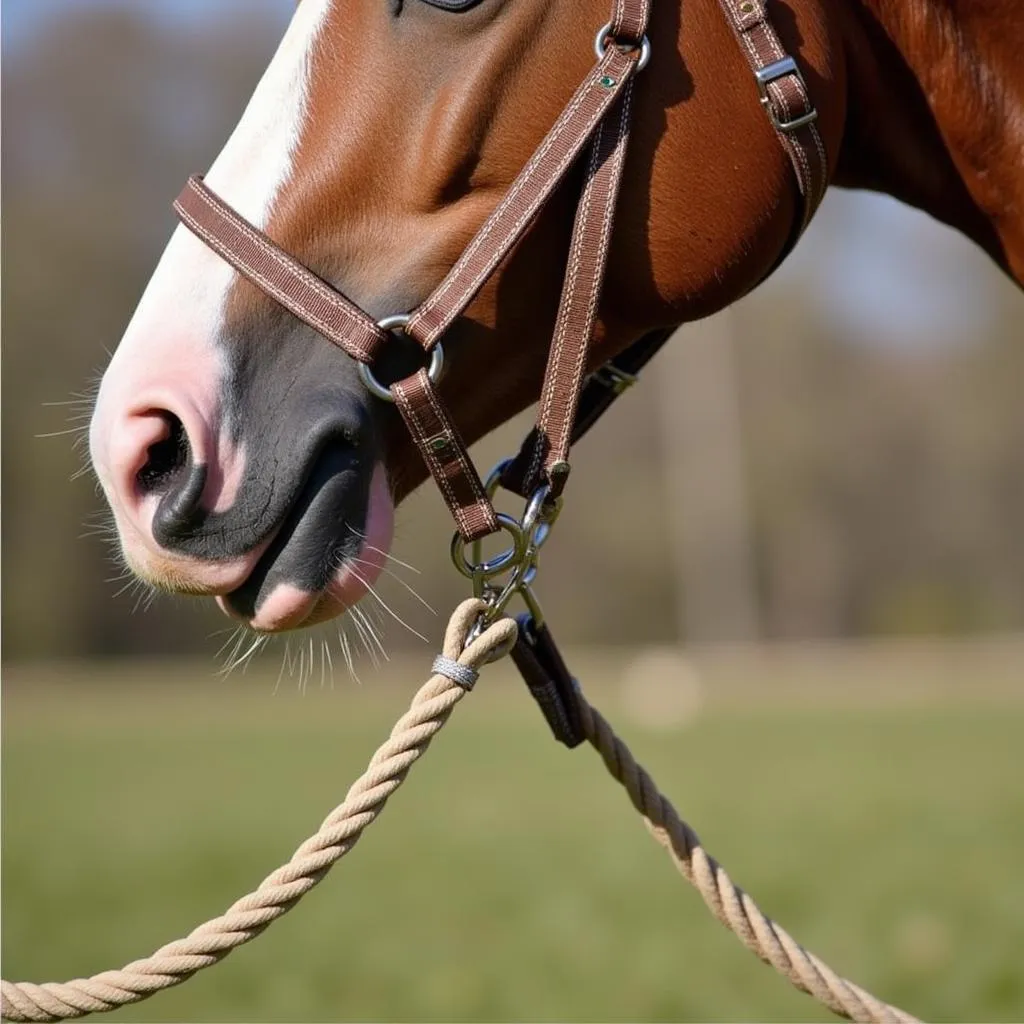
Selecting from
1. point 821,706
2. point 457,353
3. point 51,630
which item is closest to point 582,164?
point 457,353

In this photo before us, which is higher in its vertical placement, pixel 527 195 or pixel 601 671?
pixel 527 195

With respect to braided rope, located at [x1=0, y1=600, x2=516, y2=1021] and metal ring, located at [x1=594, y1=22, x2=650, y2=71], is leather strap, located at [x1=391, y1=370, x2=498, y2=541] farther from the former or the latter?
metal ring, located at [x1=594, y1=22, x2=650, y2=71]

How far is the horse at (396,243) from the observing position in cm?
219

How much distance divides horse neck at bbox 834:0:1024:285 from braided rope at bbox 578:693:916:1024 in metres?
1.19

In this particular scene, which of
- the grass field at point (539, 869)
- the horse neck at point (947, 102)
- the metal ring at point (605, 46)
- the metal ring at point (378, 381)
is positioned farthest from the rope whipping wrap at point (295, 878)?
the grass field at point (539, 869)

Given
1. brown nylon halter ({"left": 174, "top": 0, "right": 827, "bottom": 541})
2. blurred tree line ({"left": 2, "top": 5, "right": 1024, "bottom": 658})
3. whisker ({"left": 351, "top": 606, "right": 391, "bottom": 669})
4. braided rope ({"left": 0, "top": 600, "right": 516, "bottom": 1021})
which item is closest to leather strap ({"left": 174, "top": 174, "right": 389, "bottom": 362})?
brown nylon halter ({"left": 174, "top": 0, "right": 827, "bottom": 541})

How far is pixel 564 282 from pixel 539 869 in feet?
21.8

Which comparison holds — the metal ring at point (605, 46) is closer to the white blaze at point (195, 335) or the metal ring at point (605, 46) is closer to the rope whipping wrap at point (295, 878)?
the white blaze at point (195, 335)

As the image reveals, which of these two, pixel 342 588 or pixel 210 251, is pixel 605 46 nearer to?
pixel 210 251

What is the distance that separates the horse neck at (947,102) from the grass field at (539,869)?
336 cm

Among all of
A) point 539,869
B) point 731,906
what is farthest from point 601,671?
point 731,906

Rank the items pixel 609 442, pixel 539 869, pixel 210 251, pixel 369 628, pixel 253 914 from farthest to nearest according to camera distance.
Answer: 1. pixel 609 442
2. pixel 539 869
3. pixel 369 628
4. pixel 210 251
5. pixel 253 914

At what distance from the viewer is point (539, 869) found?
8453 millimetres

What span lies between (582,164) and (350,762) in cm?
1329
